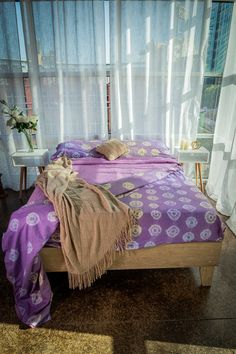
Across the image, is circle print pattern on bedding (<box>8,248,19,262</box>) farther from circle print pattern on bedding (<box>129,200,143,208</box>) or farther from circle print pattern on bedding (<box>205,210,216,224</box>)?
circle print pattern on bedding (<box>205,210,216,224</box>)

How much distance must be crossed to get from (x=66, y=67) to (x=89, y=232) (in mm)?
2225

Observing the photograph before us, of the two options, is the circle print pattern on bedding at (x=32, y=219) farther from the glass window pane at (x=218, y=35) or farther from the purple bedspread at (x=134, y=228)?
the glass window pane at (x=218, y=35)

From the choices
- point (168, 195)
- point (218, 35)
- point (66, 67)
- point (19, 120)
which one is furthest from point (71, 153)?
point (218, 35)

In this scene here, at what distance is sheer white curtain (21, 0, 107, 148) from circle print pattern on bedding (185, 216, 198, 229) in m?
1.89

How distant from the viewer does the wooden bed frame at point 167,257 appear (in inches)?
60.2

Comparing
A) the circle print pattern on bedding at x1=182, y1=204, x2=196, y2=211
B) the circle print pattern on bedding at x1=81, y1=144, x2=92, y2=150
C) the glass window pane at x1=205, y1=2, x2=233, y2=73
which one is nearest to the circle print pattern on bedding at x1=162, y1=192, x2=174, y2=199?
the circle print pattern on bedding at x1=182, y1=204, x2=196, y2=211

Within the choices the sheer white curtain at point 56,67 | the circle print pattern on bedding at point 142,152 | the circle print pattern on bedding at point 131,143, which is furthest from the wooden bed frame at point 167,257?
the sheer white curtain at point 56,67

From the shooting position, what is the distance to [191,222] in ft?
4.92

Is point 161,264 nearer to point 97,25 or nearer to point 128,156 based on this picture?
point 128,156

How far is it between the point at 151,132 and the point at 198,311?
2178mm

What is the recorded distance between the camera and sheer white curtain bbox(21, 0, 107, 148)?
8.64 ft

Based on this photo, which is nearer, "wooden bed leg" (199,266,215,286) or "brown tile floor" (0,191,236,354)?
"brown tile floor" (0,191,236,354)

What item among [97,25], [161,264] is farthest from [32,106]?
[161,264]

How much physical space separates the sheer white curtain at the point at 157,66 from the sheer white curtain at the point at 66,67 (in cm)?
19
